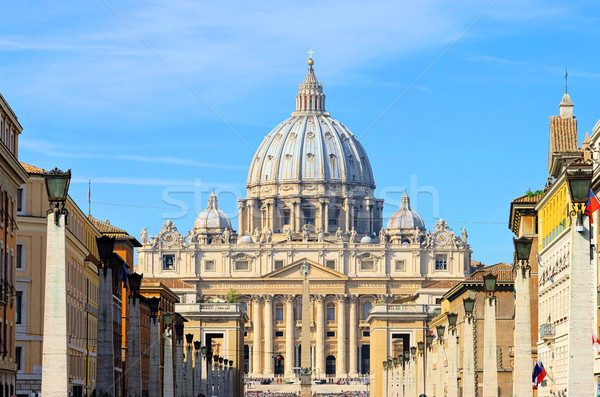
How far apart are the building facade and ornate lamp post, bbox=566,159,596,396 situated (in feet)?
76.0

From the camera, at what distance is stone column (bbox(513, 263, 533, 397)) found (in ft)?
115

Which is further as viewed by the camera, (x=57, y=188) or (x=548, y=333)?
(x=548, y=333)

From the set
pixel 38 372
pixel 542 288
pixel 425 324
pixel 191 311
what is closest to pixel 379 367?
pixel 425 324

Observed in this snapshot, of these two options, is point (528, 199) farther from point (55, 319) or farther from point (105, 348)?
point (55, 319)

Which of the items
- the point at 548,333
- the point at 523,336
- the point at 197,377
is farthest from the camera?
the point at 197,377

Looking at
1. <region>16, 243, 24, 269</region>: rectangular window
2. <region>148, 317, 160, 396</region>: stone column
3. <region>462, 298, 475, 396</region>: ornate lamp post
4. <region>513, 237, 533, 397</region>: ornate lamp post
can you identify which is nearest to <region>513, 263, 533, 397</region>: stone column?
<region>513, 237, 533, 397</region>: ornate lamp post

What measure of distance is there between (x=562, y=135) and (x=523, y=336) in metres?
37.9

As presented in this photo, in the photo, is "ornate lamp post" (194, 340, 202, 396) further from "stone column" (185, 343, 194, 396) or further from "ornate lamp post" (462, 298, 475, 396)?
"ornate lamp post" (462, 298, 475, 396)

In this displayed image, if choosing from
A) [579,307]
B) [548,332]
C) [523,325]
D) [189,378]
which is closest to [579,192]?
[579,307]

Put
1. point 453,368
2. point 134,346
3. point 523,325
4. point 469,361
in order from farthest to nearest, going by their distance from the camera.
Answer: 1. point 453,368
2. point 134,346
3. point 469,361
4. point 523,325

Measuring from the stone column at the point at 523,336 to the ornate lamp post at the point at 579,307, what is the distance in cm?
854

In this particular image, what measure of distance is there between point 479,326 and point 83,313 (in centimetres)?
3432

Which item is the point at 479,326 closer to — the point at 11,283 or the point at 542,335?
the point at 542,335

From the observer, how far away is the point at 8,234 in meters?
48.9
